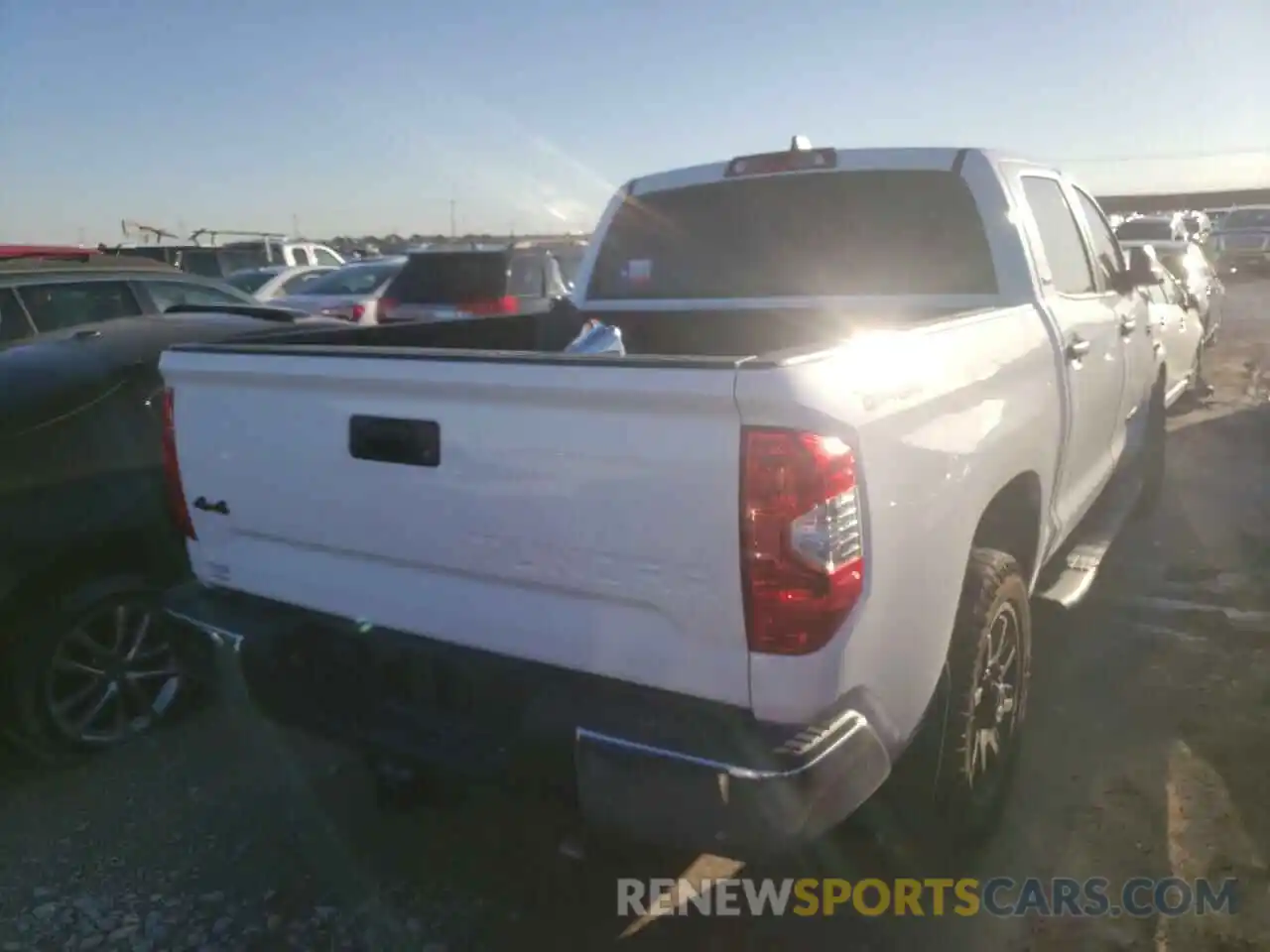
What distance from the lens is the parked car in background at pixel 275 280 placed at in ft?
46.2

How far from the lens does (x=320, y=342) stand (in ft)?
11.2

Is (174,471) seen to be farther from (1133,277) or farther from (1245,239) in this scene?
(1245,239)

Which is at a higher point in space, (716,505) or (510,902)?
(716,505)

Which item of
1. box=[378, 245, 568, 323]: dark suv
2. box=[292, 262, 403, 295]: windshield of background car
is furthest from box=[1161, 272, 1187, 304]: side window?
box=[292, 262, 403, 295]: windshield of background car

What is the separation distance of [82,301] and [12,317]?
42cm

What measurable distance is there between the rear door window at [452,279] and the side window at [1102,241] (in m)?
6.71

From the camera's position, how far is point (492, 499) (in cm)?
234

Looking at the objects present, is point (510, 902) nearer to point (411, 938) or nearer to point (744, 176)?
point (411, 938)

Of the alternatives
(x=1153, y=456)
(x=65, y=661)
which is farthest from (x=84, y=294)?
(x=1153, y=456)

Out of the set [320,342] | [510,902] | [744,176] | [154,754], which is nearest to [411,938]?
[510,902]

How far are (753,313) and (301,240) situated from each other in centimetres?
1936

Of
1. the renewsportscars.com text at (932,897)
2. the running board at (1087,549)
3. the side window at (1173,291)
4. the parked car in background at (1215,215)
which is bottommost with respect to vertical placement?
the parked car in background at (1215,215)

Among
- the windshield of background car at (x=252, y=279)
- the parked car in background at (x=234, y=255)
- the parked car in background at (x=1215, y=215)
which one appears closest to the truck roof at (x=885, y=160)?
the windshield of background car at (x=252, y=279)

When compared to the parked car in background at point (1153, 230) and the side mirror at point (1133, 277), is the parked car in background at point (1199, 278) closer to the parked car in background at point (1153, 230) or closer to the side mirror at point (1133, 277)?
the side mirror at point (1133, 277)
